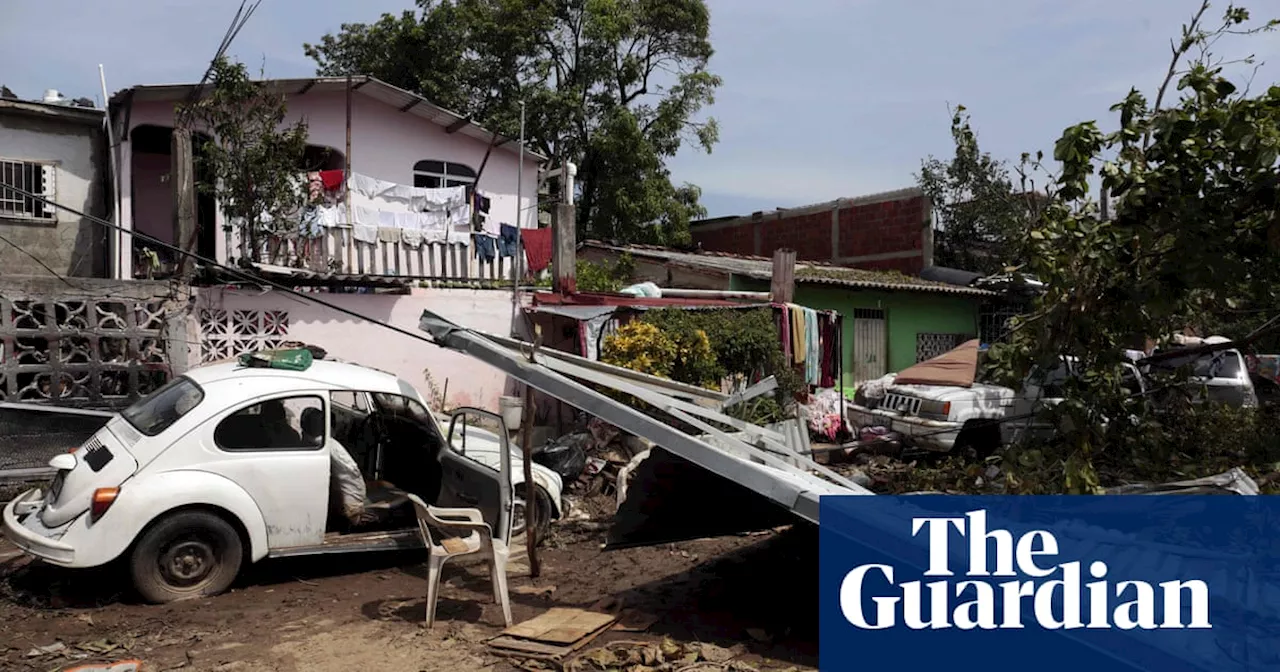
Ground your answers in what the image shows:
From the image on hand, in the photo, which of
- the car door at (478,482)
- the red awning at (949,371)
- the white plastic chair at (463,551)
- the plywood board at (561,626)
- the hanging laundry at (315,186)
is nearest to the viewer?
the plywood board at (561,626)

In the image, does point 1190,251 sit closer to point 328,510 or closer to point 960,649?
point 960,649

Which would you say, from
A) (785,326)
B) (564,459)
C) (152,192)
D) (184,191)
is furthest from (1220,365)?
(152,192)

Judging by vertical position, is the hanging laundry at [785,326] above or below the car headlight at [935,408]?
above

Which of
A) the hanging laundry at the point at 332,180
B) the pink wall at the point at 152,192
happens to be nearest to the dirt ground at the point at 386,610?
the hanging laundry at the point at 332,180

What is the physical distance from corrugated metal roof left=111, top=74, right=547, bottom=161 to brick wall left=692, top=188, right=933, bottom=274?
29.9 feet

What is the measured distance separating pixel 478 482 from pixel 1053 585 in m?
4.28

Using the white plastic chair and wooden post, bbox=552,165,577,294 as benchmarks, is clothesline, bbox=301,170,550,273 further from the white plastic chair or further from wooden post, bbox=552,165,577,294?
the white plastic chair

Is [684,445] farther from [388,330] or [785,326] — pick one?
[785,326]

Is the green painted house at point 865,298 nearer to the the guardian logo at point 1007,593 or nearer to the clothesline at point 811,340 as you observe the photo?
the clothesline at point 811,340

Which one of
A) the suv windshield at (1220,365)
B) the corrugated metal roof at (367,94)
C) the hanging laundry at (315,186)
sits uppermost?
the corrugated metal roof at (367,94)

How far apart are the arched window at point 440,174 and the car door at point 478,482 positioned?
28.7ft

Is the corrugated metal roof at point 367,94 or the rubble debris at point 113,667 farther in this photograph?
the corrugated metal roof at point 367,94

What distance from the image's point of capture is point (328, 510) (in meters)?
6.53

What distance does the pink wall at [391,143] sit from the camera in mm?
13656
